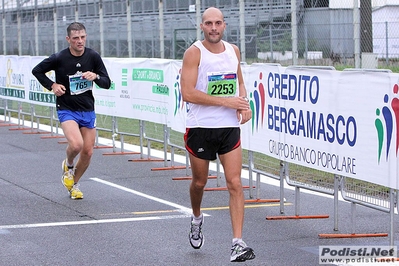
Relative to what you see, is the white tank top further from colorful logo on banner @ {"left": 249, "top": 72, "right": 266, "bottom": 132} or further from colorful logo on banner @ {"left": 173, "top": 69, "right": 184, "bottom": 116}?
colorful logo on banner @ {"left": 173, "top": 69, "right": 184, "bottom": 116}

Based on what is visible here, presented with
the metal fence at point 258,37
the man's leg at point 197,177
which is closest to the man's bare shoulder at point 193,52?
the man's leg at point 197,177

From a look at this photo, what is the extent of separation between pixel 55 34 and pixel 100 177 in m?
11.9

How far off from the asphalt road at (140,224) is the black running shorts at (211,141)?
914mm

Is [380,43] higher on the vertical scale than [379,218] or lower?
higher

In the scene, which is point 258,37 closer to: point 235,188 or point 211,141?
point 211,141

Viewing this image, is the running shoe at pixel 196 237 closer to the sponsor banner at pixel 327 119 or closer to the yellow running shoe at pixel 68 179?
the sponsor banner at pixel 327 119

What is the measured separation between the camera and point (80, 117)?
444 inches

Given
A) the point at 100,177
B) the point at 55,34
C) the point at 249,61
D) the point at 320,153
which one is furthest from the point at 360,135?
the point at 55,34

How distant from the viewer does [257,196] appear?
36.5ft

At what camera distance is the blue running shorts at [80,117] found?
36.9 ft

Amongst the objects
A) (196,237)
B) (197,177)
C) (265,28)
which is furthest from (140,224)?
(265,28)

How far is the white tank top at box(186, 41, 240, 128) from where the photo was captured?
25.5 ft

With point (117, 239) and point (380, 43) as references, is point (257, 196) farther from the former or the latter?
point (380, 43)

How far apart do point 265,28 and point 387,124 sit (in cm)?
805
